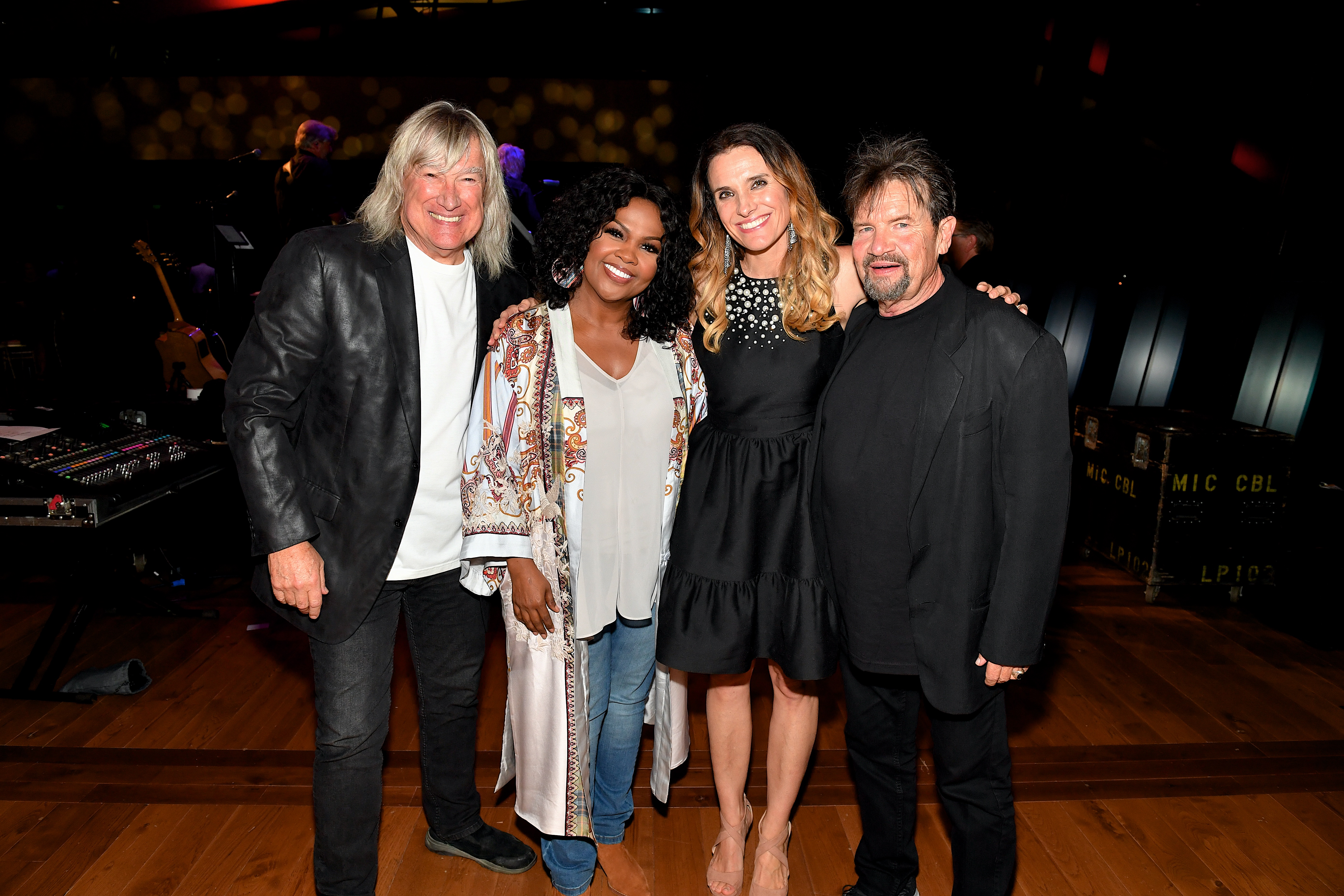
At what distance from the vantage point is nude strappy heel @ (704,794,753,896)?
2.12 metres

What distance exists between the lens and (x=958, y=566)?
66.0 inches

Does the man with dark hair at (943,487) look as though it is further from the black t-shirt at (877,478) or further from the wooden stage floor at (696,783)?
the wooden stage floor at (696,783)

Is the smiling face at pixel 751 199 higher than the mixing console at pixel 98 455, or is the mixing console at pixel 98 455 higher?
the smiling face at pixel 751 199

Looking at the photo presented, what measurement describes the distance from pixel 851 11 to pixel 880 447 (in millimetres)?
5693

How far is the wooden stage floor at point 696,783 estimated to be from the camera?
2.21m

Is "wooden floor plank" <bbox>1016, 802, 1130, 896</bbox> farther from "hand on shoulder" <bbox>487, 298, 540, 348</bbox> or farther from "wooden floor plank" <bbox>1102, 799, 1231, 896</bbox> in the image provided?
"hand on shoulder" <bbox>487, 298, 540, 348</bbox>

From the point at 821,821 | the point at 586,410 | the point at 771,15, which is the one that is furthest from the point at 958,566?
the point at 771,15

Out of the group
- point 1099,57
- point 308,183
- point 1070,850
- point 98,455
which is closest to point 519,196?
point 308,183

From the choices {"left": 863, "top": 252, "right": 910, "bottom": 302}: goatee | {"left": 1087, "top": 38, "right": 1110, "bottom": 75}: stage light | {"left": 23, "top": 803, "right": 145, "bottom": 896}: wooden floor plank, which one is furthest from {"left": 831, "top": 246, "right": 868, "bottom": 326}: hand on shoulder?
{"left": 1087, "top": 38, "right": 1110, "bottom": 75}: stage light

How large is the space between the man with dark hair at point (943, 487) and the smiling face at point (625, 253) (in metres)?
0.46

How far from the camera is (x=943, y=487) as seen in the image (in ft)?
5.48

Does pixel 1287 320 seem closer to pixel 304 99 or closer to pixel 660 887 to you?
pixel 660 887

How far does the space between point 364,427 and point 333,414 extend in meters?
0.08

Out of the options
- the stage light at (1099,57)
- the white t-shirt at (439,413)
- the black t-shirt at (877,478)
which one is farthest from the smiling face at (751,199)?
the stage light at (1099,57)
